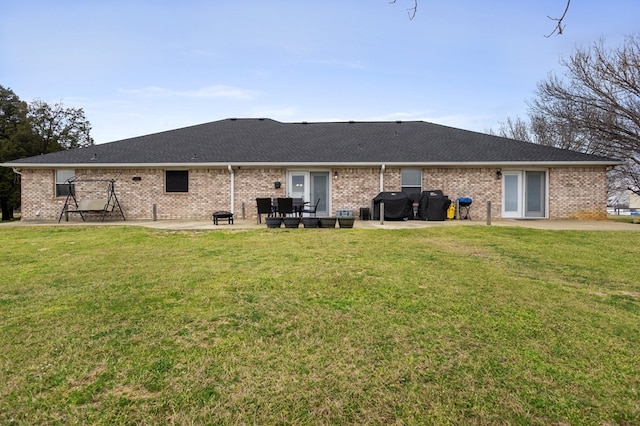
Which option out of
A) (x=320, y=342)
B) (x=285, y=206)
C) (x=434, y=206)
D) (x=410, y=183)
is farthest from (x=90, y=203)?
(x=320, y=342)

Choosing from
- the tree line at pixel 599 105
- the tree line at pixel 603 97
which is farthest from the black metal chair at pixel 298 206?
the tree line at pixel 603 97

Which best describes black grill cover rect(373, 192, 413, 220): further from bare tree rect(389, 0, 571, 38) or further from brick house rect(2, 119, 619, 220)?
bare tree rect(389, 0, 571, 38)

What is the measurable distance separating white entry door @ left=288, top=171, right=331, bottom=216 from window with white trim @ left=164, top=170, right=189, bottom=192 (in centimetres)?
439

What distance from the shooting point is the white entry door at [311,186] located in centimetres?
1515

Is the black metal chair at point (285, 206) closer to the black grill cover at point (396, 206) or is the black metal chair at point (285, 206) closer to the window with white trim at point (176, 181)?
the black grill cover at point (396, 206)

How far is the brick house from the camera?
47.6 ft

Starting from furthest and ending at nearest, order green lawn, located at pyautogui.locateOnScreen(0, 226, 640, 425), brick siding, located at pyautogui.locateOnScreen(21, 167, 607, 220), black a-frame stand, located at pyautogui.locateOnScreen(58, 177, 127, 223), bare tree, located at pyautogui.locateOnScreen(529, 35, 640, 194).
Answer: bare tree, located at pyautogui.locateOnScreen(529, 35, 640, 194) → brick siding, located at pyautogui.locateOnScreen(21, 167, 607, 220) → black a-frame stand, located at pyautogui.locateOnScreen(58, 177, 127, 223) → green lawn, located at pyautogui.locateOnScreen(0, 226, 640, 425)

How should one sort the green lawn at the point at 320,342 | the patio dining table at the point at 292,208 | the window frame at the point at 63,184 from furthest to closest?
the window frame at the point at 63,184, the patio dining table at the point at 292,208, the green lawn at the point at 320,342

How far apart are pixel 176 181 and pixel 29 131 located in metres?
20.8

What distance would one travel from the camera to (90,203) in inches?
562

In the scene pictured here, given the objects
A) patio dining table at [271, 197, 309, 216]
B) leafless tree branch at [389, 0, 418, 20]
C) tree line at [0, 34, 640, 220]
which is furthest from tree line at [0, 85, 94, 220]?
leafless tree branch at [389, 0, 418, 20]

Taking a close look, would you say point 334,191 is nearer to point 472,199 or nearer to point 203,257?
point 472,199

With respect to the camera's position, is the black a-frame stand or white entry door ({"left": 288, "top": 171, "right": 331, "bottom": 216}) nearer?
the black a-frame stand

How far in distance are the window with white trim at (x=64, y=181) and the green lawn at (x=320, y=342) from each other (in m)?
11.3
